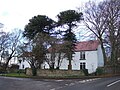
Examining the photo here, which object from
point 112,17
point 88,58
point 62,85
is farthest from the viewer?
point 88,58

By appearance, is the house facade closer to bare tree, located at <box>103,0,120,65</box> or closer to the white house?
the white house

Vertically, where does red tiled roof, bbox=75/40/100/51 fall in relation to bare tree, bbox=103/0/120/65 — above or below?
below

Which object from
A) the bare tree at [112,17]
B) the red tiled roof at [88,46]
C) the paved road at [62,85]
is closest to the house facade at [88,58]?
the red tiled roof at [88,46]

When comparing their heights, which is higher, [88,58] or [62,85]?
[88,58]

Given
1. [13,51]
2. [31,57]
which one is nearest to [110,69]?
[31,57]

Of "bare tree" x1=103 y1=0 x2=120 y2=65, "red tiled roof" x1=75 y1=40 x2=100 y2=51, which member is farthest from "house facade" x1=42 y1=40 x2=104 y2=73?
"bare tree" x1=103 y1=0 x2=120 y2=65

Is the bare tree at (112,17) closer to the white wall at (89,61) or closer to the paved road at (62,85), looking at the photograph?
the white wall at (89,61)

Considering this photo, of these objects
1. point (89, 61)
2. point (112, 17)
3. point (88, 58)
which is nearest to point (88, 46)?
point (88, 58)

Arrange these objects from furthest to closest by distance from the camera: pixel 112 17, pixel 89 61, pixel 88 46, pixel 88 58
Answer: pixel 88 46, pixel 88 58, pixel 89 61, pixel 112 17

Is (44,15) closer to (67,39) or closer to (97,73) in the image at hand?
(67,39)

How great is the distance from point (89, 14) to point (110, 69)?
37.3 feet

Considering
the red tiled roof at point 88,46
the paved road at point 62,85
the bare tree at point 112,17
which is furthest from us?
the red tiled roof at point 88,46

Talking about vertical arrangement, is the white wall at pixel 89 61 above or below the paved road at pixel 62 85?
above

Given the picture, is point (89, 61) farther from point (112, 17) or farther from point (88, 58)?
point (112, 17)
